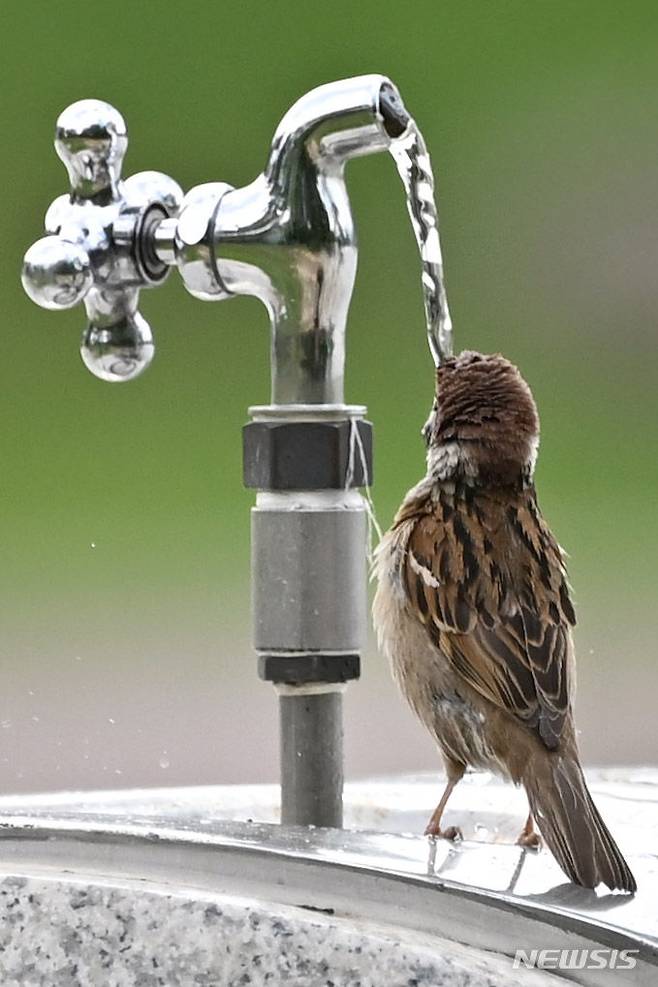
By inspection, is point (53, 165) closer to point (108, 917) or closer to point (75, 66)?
point (75, 66)

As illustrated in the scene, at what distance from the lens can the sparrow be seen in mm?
1522

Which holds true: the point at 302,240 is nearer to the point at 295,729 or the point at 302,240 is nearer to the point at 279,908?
the point at 295,729

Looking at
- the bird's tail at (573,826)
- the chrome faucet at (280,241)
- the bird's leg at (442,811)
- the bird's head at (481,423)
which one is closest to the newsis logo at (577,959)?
the bird's tail at (573,826)

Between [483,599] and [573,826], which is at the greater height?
[483,599]

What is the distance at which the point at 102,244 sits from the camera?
1420 mm

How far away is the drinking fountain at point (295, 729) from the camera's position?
1118 mm

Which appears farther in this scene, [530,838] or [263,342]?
[263,342]

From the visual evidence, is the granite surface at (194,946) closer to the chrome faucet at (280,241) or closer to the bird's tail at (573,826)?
the bird's tail at (573,826)

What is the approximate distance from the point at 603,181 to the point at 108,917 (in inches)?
266

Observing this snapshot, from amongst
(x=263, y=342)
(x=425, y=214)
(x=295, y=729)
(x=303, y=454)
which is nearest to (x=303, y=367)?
(x=303, y=454)

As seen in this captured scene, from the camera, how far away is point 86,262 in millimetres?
1404

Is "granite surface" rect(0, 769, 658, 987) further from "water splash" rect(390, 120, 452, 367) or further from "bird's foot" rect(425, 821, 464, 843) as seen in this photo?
"water splash" rect(390, 120, 452, 367)

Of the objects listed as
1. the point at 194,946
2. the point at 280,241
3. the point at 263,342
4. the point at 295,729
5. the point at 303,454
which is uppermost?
the point at 263,342

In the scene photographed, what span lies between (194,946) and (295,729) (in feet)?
0.86
